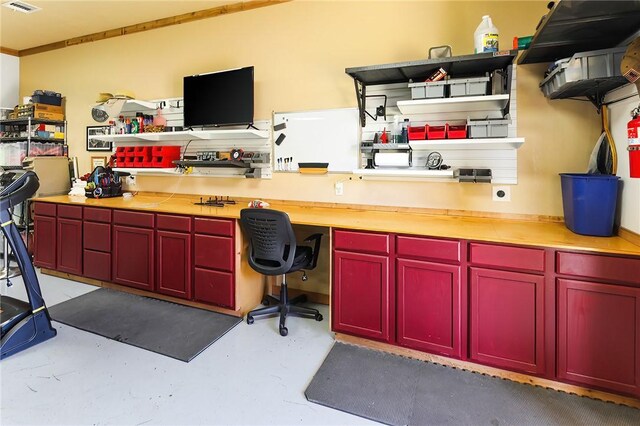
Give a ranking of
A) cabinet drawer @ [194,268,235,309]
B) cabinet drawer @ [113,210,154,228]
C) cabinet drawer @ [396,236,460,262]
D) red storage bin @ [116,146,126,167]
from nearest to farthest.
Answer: cabinet drawer @ [396,236,460,262], cabinet drawer @ [194,268,235,309], cabinet drawer @ [113,210,154,228], red storage bin @ [116,146,126,167]

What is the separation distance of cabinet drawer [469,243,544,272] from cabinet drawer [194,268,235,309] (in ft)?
6.35

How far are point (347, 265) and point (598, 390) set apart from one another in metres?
1.62

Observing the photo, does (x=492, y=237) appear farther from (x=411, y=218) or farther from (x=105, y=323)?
(x=105, y=323)

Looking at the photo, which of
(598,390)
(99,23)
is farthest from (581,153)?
(99,23)

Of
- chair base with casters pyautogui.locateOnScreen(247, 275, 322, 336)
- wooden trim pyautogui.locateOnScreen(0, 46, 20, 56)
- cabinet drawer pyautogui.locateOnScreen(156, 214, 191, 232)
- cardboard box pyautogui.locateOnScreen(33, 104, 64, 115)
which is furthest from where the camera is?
wooden trim pyautogui.locateOnScreen(0, 46, 20, 56)

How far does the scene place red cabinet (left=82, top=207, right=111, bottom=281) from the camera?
346cm

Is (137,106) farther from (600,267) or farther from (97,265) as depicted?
(600,267)

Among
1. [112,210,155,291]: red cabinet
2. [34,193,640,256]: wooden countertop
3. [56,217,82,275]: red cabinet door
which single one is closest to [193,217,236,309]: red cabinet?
[34,193,640,256]: wooden countertop

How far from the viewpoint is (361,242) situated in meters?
2.42

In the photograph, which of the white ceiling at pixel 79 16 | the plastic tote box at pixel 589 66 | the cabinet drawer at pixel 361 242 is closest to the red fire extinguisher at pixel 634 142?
the plastic tote box at pixel 589 66

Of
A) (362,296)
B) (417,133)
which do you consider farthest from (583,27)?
(362,296)

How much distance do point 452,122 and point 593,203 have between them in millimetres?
1119

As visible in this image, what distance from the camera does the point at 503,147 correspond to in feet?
8.61

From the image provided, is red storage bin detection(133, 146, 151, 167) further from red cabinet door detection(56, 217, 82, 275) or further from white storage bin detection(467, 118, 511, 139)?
white storage bin detection(467, 118, 511, 139)
